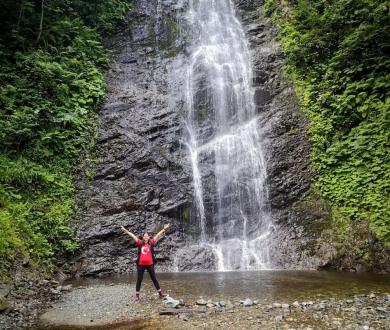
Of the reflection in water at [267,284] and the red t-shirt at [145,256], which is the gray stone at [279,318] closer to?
the reflection in water at [267,284]

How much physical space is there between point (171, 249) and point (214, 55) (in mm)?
11034

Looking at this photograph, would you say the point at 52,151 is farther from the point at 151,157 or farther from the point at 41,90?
the point at 151,157

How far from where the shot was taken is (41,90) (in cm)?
1416

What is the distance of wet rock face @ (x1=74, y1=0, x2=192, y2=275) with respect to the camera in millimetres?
11925

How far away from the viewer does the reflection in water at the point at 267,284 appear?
7.57 metres

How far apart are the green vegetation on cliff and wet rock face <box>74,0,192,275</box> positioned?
0.66 m

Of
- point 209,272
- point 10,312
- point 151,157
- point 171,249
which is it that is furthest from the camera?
point 151,157

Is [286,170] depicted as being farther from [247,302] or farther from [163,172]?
[247,302]

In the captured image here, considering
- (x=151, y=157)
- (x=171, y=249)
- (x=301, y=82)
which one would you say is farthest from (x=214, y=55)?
(x=171, y=249)

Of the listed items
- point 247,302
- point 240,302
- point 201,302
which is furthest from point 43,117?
point 247,302

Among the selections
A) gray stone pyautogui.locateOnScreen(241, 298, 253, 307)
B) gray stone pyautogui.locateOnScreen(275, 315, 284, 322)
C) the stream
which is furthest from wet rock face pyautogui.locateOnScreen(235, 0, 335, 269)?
gray stone pyautogui.locateOnScreen(275, 315, 284, 322)

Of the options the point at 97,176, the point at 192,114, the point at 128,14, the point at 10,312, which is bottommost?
the point at 10,312

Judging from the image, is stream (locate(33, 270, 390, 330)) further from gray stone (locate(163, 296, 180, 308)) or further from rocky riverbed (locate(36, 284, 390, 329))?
gray stone (locate(163, 296, 180, 308))

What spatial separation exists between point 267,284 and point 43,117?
9.96 metres
